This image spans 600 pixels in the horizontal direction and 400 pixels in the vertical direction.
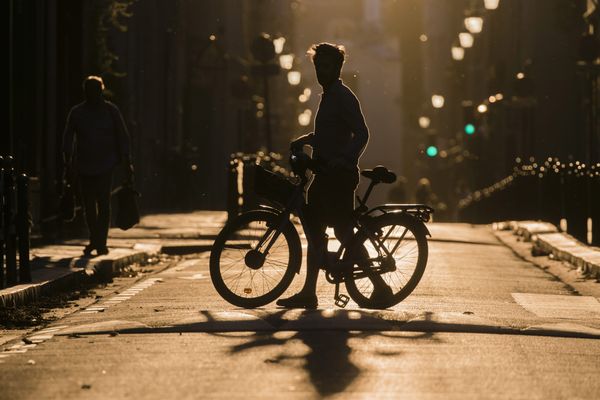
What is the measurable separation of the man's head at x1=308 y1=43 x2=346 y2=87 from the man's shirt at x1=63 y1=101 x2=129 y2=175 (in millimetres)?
5607

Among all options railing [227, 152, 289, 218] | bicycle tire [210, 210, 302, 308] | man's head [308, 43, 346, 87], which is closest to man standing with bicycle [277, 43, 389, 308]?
man's head [308, 43, 346, 87]

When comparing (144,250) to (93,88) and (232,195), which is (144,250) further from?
(232,195)

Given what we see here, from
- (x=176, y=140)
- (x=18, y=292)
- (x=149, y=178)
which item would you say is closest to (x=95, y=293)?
(x=18, y=292)

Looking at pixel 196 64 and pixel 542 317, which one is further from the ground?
pixel 196 64

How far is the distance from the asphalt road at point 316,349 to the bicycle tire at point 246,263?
14 cm

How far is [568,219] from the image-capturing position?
24828 millimetres

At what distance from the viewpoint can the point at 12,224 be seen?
45.8 ft

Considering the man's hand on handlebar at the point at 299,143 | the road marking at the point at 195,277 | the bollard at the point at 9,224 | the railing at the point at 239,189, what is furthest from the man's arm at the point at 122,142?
the railing at the point at 239,189

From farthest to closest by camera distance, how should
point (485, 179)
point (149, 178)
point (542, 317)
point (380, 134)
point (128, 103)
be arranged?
point (380, 134) < point (485, 179) < point (149, 178) < point (128, 103) < point (542, 317)

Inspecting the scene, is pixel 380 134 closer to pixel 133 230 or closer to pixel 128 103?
pixel 128 103

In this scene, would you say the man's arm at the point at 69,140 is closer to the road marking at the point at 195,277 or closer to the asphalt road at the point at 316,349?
the road marking at the point at 195,277

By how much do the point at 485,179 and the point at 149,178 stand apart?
29.8 metres

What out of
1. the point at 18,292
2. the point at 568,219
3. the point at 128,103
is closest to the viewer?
the point at 18,292

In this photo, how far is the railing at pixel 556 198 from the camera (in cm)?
2305
